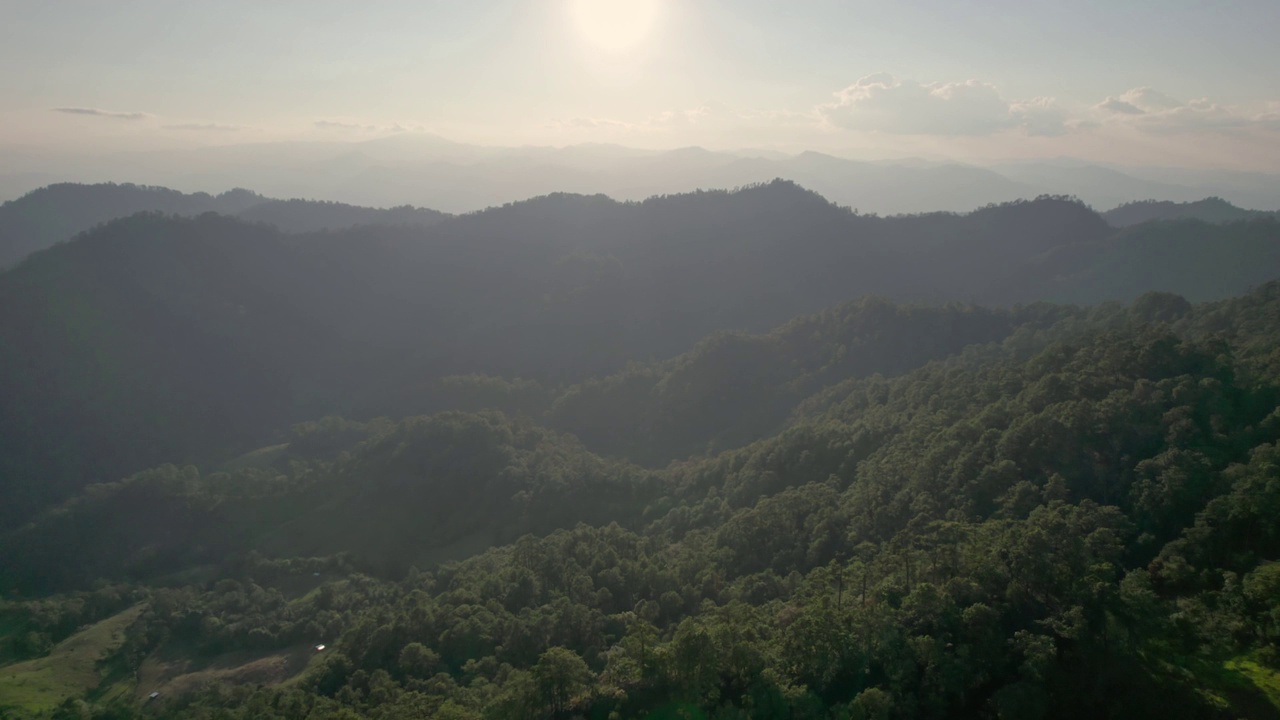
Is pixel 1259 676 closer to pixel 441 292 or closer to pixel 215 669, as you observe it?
pixel 215 669

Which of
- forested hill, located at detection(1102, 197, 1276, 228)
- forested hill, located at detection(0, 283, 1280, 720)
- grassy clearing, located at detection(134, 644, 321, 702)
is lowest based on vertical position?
grassy clearing, located at detection(134, 644, 321, 702)

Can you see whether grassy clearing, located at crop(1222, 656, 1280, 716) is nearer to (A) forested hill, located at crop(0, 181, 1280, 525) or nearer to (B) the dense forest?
(B) the dense forest

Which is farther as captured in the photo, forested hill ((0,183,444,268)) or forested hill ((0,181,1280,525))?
forested hill ((0,183,444,268))

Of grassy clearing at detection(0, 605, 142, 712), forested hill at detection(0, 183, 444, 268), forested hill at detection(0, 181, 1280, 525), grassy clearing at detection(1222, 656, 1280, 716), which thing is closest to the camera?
grassy clearing at detection(1222, 656, 1280, 716)

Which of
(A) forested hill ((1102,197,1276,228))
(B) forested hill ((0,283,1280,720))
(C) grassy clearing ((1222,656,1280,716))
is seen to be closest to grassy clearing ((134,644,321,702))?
(B) forested hill ((0,283,1280,720))

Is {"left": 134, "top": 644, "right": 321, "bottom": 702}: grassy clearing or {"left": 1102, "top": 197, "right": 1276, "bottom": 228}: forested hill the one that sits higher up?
{"left": 1102, "top": 197, "right": 1276, "bottom": 228}: forested hill

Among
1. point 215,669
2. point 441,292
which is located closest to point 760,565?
point 215,669

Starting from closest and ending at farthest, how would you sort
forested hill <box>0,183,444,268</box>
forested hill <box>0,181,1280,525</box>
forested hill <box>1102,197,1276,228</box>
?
forested hill <box>0,181,1280,525</box>, forested hill <box>1102,197,1276,228</box>, forested hill <box>0,183,444,268</box>

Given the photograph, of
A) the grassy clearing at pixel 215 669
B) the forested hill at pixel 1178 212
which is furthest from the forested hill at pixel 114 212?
the forested hill at pixel 1178 212
